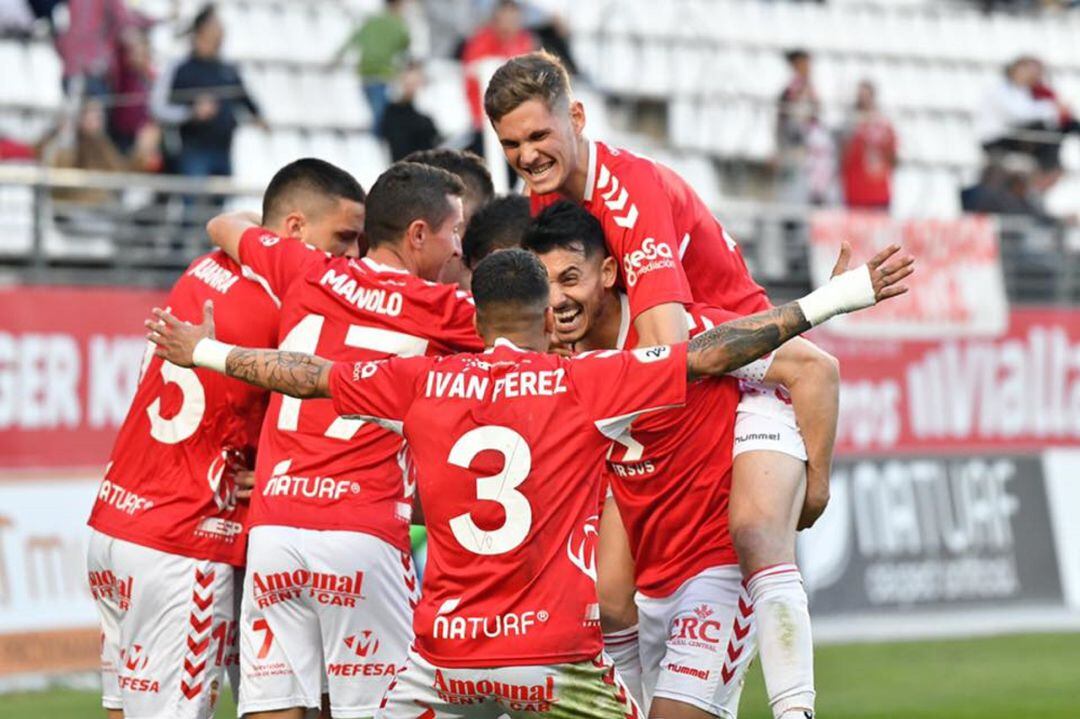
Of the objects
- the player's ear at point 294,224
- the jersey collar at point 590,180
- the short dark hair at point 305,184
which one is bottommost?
the jersey collar at point 590,180

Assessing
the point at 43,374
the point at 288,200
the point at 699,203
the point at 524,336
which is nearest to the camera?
the point at 524,336

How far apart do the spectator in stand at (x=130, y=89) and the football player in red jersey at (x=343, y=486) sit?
8.10 meters

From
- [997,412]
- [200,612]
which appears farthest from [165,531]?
[997,412]

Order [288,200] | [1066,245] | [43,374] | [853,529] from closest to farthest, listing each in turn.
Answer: [288,200] → [43,374] → [853,529] → [1066,245]

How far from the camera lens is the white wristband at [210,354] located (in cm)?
716

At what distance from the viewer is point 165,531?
8055 millimetres

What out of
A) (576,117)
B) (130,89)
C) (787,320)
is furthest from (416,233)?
(130,89)

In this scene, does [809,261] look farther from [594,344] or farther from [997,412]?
[594,344]

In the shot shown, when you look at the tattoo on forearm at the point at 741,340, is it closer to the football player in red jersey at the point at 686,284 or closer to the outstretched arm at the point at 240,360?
the football player in red jersey at the point at 686,284

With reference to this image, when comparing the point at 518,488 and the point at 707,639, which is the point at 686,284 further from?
the point at 707,639

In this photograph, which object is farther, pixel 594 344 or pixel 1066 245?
pixel 1066 245

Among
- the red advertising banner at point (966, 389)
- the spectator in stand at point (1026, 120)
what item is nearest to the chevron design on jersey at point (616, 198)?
the red advertising banner at point (966, 389)

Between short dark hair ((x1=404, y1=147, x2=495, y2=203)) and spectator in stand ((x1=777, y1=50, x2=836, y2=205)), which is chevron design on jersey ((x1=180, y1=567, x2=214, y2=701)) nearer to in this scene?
short dark hair ((x1=404, y1=147, x2=495, y2=203))

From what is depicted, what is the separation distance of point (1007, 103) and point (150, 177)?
32.5ft
